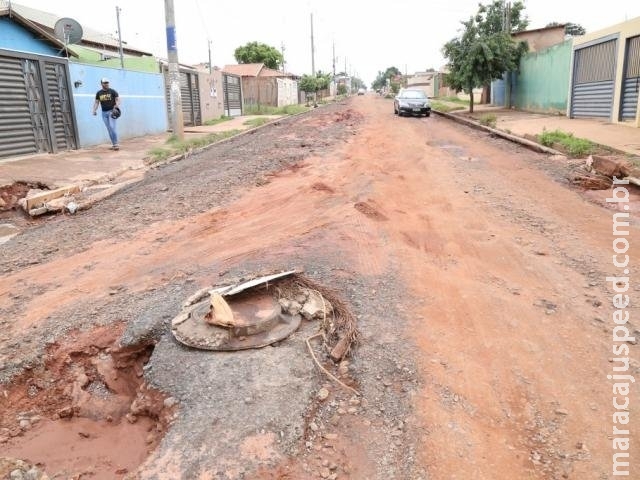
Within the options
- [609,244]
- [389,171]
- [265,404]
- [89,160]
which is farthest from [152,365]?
[89,160]

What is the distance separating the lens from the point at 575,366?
3271 mm

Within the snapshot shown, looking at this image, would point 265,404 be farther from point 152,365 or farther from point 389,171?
point 389,171

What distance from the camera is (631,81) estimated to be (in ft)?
49.1

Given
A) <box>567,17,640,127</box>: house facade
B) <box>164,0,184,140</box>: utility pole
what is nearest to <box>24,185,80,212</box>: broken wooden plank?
<box>164,0,184,140</box>: utility pole

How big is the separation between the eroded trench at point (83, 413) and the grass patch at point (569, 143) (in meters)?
9.44

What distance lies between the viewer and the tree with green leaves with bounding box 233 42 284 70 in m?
57.6

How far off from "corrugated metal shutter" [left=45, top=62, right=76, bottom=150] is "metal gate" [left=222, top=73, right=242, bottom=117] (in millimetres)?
14204

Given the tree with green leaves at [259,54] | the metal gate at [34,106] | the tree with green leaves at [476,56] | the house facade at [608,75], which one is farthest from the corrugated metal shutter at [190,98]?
the tree with green leaves at [259,54]

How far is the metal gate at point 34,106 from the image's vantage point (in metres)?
10.9

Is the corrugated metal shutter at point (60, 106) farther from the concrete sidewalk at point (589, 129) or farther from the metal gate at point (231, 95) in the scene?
the metal gate at point (231, 95)

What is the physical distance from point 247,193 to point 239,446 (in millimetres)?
5689

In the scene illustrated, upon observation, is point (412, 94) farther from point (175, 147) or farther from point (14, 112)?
point (14, 112)

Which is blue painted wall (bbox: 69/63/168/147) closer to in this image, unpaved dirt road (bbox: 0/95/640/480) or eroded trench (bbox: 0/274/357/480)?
unpaved dirt road (bbox: 0/95/640/480)

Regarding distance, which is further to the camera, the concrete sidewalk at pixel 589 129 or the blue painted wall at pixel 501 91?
the blue painted wall at pixel 501 91
